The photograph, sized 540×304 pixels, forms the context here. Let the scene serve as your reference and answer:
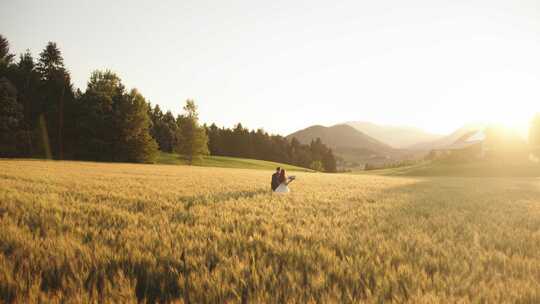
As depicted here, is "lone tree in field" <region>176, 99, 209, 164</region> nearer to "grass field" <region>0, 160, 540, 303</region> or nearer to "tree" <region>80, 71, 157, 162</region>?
"tree" <region>80, 71, 157, 162</region>

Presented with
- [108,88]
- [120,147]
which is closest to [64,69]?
[108,88]

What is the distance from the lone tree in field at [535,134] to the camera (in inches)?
2218

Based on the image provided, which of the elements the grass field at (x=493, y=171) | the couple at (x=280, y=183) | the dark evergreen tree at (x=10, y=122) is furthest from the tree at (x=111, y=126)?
the grass field at (x=493, y=171)

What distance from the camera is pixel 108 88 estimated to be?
5175cm

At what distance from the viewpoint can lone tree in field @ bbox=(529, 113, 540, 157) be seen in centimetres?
5634

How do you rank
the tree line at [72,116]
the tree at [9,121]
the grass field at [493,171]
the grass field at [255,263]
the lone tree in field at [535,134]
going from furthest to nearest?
the lone tree in field at [535,134] → the tree line at [72,116] → the grass field at [493,171] → the tree at [9,121] → the grass field at [255,263]

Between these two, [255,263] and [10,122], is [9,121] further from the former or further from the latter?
[255,263]

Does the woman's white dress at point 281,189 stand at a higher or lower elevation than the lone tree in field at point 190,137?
lower

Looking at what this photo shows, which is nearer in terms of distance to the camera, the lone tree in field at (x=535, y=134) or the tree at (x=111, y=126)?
the tree at (x=111, y=126)

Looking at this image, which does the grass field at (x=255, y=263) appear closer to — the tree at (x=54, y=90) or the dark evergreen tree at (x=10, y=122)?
the dark evergreen tree at (x=10, y=122)

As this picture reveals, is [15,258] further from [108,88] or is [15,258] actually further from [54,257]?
[108,88]

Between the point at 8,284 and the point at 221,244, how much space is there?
7.12 ft

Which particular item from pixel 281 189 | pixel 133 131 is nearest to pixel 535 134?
pixel 281 189

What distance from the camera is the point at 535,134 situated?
59188mm
